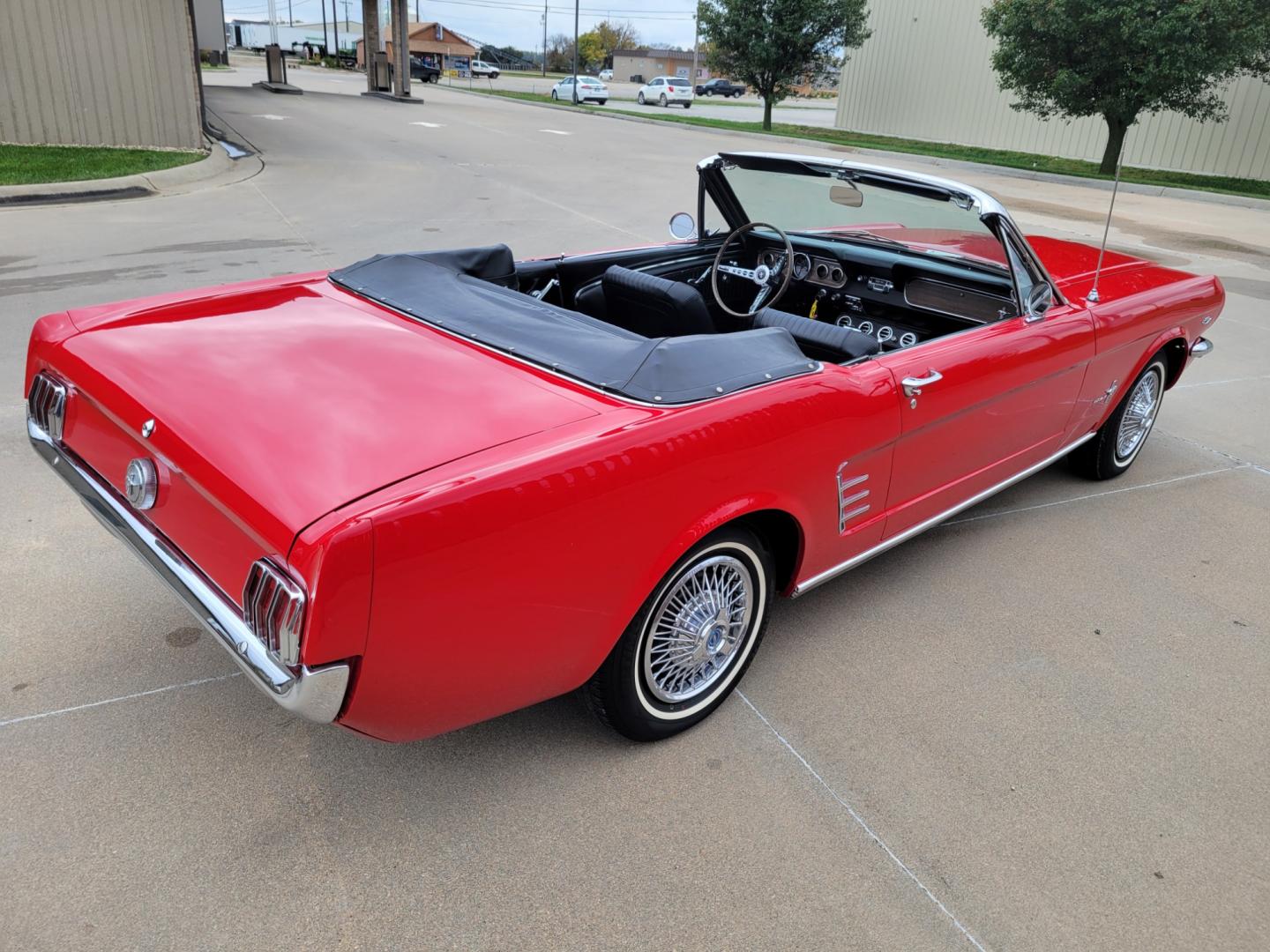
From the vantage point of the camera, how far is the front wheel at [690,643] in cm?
241

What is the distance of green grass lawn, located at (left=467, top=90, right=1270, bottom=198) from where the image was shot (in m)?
19.9

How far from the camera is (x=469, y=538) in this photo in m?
1.90

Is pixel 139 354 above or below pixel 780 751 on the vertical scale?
above

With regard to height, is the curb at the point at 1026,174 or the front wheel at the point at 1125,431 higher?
the curb at the point at 1026,174

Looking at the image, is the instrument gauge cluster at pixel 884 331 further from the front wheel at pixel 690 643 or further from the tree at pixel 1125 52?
the tree at pixel 1125 52

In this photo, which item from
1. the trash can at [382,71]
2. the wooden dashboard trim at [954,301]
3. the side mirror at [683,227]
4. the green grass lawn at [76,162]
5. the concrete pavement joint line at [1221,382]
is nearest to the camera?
the wooden dashboard trim at [954,301]

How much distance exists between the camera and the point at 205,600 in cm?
209

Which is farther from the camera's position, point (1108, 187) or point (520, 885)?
point (1108, 187)

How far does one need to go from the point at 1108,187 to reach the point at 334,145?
49.1ft

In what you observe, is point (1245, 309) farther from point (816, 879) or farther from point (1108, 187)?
point (1108, 187)

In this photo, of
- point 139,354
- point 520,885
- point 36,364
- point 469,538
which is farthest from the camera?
point 36,364

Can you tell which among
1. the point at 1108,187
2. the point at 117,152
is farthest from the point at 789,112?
the point at 117,152

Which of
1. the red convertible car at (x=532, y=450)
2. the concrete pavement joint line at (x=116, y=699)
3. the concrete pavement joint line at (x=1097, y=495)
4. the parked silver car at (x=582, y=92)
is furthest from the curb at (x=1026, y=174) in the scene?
the concrete pavement joint line at (x=116, y=699)

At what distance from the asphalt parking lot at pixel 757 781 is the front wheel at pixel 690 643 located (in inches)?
4.3
